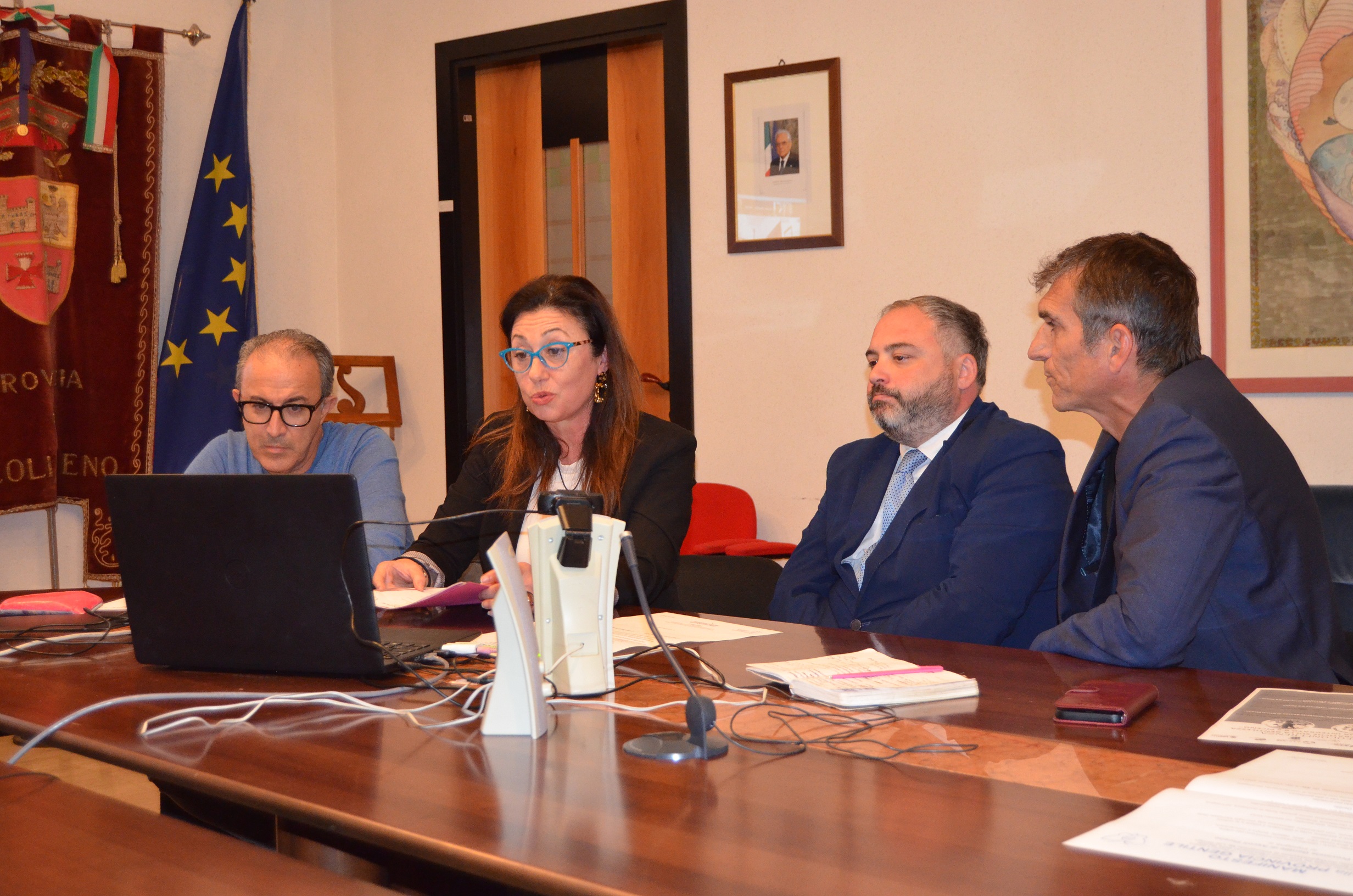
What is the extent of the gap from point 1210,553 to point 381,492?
1.70 metres

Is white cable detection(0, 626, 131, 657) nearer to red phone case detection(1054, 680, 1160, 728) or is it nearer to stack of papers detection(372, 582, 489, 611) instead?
stack of papers detection(372, 582, 489, 611)

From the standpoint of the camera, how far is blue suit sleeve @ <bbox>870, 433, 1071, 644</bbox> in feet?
6.99

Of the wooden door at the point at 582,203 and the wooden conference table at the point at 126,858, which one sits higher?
the wooden door at the point at 582,203

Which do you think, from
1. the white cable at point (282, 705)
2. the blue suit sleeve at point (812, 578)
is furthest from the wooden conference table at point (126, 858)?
A: the blue suit sleeve at point (812, 578)

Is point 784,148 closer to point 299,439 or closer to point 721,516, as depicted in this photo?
point 721,516

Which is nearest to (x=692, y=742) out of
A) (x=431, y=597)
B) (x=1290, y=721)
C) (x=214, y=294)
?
(x=1290, y=721)

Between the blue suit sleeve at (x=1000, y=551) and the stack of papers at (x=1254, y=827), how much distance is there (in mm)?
1092

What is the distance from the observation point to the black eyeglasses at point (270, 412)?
100.0 inches

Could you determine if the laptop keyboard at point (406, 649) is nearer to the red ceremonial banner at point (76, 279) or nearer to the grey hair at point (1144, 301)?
the grey hair at point (1144, 301)

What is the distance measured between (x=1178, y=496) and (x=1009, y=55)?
7.31 ft

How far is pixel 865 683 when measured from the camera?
138 cm

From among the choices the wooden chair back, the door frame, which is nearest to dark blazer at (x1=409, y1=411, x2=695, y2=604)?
the door frame

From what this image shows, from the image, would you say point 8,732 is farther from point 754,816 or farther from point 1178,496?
point 1178,496

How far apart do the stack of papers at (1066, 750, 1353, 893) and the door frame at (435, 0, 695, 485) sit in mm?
3235
